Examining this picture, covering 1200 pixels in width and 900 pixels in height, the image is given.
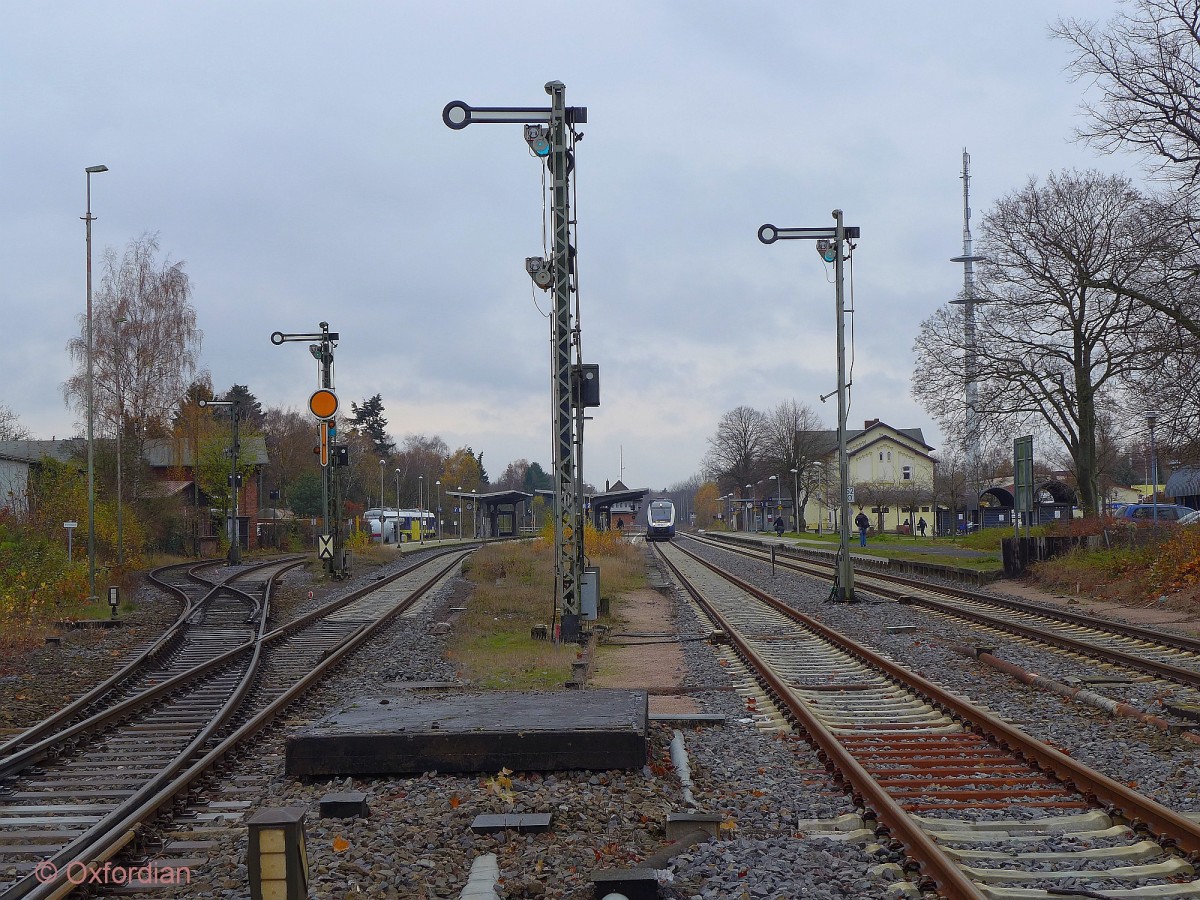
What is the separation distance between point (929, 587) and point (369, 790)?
68.5ft

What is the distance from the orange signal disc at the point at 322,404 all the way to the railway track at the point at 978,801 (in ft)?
65.2

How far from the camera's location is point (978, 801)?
6.96 meters

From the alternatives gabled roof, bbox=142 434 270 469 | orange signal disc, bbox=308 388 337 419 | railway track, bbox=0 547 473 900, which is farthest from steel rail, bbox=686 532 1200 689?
gabled roof, bbox=142 434 270 469

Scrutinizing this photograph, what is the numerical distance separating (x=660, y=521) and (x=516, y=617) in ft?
187

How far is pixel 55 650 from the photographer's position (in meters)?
17.1

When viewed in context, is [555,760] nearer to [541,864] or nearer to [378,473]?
[541,864]

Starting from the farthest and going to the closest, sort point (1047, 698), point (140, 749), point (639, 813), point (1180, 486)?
point (1180, 486) → point (1047, 698) → point (140, 749) → point (639, 813)

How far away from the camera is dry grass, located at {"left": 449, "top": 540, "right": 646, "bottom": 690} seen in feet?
44.2

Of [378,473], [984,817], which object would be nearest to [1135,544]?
[984,817]

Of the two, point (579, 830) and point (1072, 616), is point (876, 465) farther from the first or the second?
point (579, 830)

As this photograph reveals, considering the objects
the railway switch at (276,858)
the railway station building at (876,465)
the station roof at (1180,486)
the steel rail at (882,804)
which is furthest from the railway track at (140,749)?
the railway station building at (876,465)

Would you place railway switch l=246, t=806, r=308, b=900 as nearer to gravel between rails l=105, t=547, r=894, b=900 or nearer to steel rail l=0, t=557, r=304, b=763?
gravel between rails l=105, t=547, r=894, b=900

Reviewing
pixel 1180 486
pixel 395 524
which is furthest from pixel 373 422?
pixel 1180 486

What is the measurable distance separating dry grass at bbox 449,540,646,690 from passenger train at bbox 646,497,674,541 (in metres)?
35.8
